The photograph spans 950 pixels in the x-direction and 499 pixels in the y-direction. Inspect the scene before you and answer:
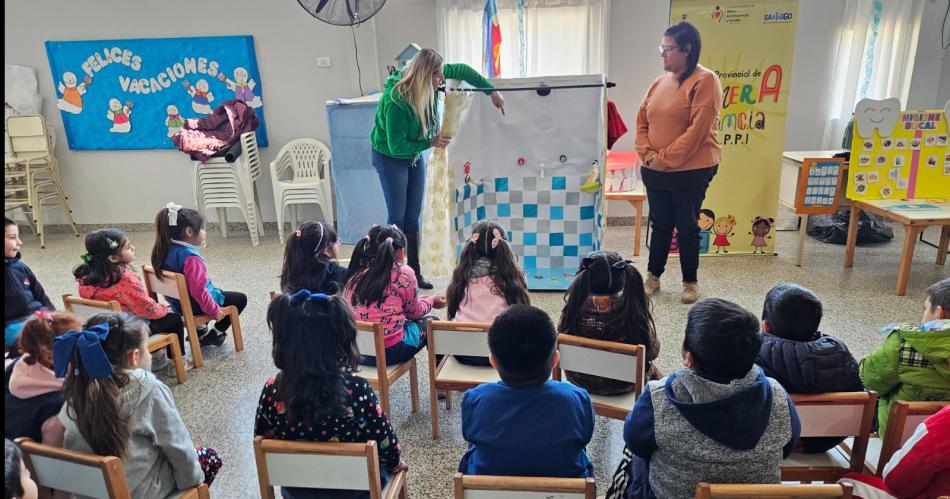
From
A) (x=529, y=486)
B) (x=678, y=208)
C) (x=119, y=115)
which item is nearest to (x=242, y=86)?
(x=119, y=115)

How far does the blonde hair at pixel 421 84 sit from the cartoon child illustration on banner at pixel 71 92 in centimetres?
358

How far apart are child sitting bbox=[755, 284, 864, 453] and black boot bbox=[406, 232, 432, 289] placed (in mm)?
2387

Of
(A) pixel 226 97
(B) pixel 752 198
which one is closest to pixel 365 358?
(B) pixel 752 198

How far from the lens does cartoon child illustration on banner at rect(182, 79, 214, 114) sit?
17.3 ft

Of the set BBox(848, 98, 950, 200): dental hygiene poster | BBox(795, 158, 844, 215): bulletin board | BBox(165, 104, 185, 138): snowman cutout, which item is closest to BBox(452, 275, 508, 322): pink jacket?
BBox(795, 158, 844, 215): bulletin board

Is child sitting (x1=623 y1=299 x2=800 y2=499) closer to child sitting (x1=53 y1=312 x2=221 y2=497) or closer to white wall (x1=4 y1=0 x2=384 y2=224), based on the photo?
child sitting (x1=53 y1=312 x2=221 y2=497)

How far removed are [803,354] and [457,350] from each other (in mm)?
1057

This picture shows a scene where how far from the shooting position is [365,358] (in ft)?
7.72

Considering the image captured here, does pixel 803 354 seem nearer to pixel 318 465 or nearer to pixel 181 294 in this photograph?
pixel 318 465

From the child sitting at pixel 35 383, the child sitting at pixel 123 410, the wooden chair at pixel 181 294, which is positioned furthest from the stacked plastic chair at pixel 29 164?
the child sitting at pixel 123 410

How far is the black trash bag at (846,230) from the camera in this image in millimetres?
4641

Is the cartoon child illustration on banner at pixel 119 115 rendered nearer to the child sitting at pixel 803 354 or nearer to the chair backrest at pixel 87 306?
the chair backrest at pixel 87 306

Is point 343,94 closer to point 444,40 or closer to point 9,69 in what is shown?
point 444,40

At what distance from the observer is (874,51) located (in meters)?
4.87
